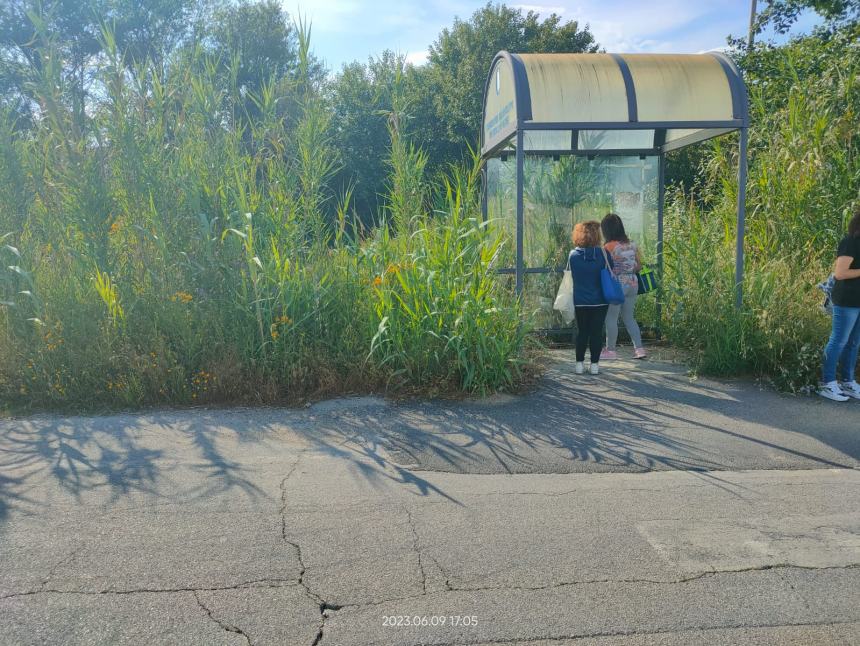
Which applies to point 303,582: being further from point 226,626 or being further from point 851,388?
point 851,388

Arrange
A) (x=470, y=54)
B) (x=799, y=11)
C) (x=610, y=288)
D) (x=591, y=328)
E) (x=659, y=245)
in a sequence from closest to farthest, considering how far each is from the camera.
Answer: (x=610, y=288) → (x=591, y=328) → (x=659, y=245) → (x=799, y=11) → (x=470, y=54)

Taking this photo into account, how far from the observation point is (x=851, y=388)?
19.3 ft

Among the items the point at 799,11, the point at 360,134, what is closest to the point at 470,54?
the point at 360,134

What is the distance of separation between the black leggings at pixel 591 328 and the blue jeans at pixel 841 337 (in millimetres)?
1963

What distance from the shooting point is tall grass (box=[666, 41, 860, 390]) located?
6414mm

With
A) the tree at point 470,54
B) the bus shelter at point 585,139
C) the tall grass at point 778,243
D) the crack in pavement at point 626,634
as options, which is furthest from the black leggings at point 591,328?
the tree at point 470,54

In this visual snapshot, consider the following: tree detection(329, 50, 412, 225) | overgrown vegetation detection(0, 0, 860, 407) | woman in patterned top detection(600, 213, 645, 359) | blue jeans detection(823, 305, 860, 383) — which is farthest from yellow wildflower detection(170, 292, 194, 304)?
tree detection(329, 50, 412, 225)

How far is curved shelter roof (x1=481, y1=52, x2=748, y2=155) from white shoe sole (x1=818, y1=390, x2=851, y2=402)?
108 inches

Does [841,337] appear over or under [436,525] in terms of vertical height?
over

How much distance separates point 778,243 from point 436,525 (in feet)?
20.4

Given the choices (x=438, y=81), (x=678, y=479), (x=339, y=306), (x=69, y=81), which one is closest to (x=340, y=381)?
(x=339, y=306)

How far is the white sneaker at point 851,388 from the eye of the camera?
5.80 metres

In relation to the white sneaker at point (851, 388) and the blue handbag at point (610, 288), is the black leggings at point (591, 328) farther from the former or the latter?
the white sneaker at point (851, 388)

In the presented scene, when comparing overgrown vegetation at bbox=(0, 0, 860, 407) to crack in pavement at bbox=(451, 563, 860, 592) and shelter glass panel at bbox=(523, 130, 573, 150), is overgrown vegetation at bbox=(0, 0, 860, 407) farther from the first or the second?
crack in pavement at bbox=(451, 563, 860, 592)
